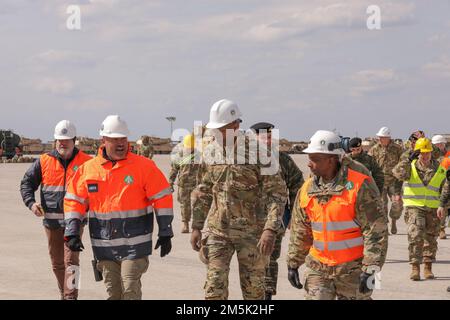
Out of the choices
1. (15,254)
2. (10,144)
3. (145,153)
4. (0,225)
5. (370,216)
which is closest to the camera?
(370,216)

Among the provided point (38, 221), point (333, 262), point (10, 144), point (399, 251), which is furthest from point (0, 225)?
point (10, 144)

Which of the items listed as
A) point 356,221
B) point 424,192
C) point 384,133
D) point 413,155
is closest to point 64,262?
point 356,221

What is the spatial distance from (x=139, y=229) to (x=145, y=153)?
18.8m

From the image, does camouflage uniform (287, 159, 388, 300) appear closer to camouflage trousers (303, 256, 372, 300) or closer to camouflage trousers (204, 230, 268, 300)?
camouflage trousers (303, 256, 372, 300)

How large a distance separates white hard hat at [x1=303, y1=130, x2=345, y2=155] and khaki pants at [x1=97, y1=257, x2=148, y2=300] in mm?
1878

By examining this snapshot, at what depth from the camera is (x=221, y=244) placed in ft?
24.0

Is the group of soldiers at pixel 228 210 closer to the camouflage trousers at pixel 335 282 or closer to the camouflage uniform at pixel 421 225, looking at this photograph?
the camouflage trousers at pixel 335 282

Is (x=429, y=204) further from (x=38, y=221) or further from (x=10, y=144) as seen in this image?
(x=10, y=144)

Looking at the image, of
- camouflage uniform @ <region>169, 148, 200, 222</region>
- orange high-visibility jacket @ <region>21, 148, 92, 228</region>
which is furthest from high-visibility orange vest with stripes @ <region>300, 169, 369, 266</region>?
camouflage uniform @ <region>169, 148, 200, 222</region>

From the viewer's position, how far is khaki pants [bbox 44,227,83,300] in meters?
8.53

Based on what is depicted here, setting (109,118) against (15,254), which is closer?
(109,118)

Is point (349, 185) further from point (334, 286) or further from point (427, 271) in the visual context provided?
point (427, 271)

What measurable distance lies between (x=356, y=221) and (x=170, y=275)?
17.9ft
